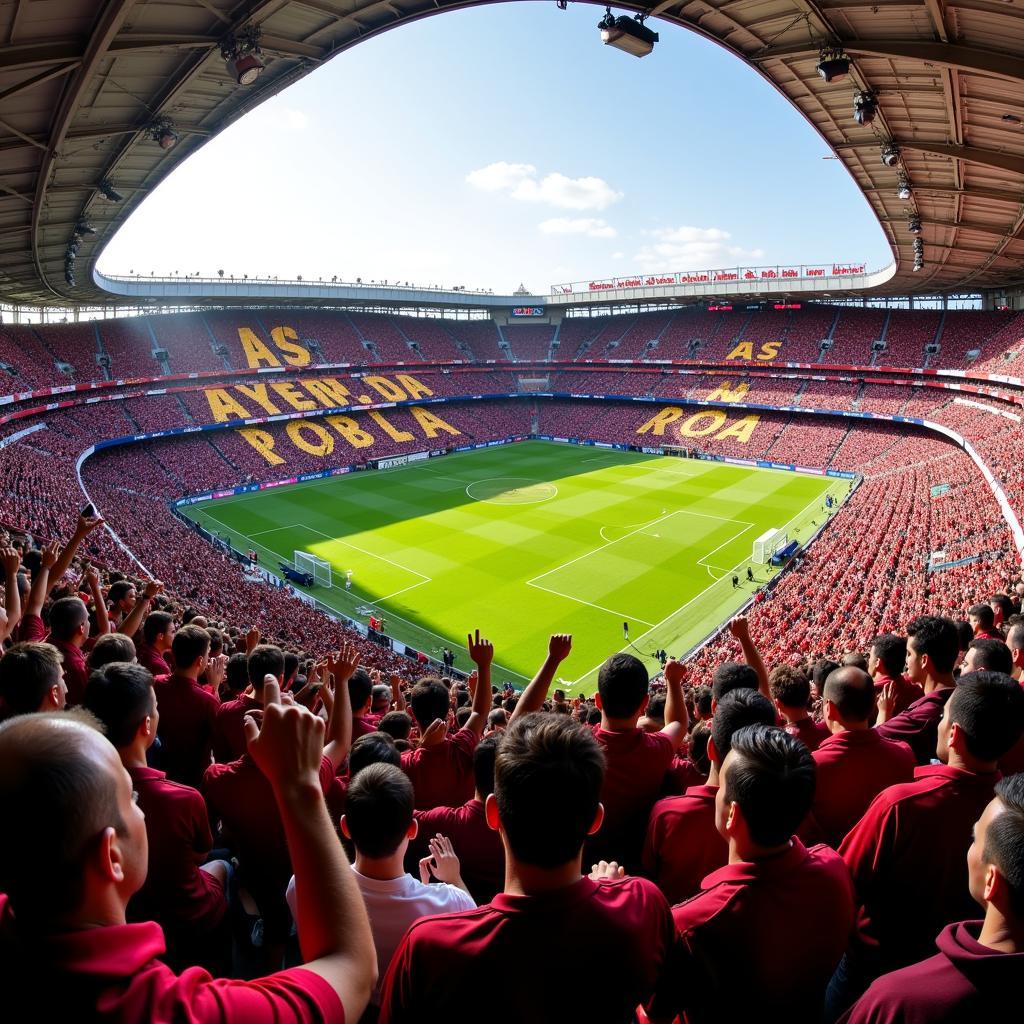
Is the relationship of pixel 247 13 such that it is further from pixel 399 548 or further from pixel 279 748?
pixel 399 548

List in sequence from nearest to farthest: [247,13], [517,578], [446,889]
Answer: [446,889]
[247,13]
[517,578]

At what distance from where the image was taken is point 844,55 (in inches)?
534

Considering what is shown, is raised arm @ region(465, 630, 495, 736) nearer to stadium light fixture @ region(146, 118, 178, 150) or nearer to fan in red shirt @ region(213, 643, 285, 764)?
fan in red shirt @ region(213, 643, 285, 764)

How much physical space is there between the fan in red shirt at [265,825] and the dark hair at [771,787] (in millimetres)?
2535

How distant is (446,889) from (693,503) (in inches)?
1591

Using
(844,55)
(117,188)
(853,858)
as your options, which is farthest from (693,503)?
(853,858)

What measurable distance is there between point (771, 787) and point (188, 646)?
5.07 meters

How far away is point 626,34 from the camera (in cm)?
1186

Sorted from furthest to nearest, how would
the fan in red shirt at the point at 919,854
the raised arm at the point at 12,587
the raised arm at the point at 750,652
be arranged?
1. the raised arm at the point at 12,587
2. the raised arm at the point at 750,652
3. the fan in red shirt at the point at 919,854

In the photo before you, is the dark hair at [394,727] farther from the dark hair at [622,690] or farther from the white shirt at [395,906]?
the white shirt at [395,906]

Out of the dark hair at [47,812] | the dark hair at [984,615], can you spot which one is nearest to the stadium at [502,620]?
the dark hair at [47,812]

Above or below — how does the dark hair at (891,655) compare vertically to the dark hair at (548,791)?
below

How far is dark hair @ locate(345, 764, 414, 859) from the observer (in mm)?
2957

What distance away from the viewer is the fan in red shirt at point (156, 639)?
712cm
